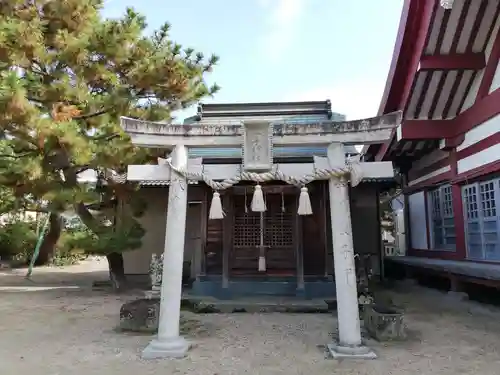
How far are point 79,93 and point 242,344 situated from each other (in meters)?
6.51

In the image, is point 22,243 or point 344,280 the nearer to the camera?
point 344,280

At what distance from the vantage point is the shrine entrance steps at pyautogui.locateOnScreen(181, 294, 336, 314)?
837 cm

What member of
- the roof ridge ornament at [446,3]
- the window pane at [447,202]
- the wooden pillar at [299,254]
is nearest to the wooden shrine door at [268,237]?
the wooden pillar at [299,254]

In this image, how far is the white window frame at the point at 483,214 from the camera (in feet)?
28.8

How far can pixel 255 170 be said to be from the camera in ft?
19.1

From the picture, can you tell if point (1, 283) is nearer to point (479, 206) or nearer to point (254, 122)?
point (254, 122)

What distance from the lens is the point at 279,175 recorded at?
5816 millimetres

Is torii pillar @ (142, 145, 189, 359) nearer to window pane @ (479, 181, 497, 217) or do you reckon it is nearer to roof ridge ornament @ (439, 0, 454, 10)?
roof ridge ornament @ (439, 0, 454, 10)

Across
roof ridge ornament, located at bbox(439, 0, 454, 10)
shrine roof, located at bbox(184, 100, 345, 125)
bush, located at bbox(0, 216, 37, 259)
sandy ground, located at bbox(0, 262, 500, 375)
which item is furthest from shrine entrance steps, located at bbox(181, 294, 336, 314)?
bush, located at bbox(0, 216, 37, 259)

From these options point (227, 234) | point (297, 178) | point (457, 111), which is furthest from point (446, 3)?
point (227, 234)

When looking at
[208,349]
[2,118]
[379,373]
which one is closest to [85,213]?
[2,118]

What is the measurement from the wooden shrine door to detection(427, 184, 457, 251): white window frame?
14.6 feet

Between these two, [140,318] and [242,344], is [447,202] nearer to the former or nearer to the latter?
[242,344]

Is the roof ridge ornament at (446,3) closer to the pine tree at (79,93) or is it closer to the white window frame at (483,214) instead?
the white window frame at (483,214)
